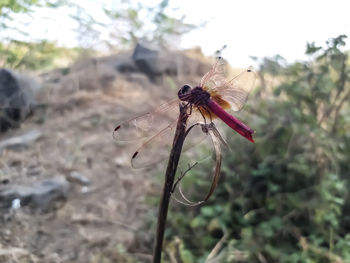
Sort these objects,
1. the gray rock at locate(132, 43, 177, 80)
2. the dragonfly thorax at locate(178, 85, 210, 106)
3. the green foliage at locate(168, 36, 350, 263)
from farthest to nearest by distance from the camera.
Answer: the gray rock at locate(132, 43, 177, 80) < the green foliage at locate(168, 36, 350, 263) < the dragonfly thorax at locate(178, 85, 210, 106)

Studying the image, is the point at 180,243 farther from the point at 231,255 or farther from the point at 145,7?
the point at 145,7

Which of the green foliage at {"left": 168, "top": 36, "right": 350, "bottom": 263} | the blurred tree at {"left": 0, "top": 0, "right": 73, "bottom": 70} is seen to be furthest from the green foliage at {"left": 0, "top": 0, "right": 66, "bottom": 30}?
the green foliage at {"left": 168, "top": 36, "right": 350, "bottom": 263}

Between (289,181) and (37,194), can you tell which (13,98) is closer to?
(37,194)

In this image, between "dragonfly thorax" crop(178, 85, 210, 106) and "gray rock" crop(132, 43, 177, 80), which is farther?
"gray rock" crop(132, 43, 177, 80)

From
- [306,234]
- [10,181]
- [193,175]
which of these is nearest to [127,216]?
[193,175]

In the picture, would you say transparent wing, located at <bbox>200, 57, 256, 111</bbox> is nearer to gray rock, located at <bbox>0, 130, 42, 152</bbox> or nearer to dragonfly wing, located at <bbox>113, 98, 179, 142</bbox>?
dragonfly wing, located at <bbox>113, 98, 179, 142</bbox>

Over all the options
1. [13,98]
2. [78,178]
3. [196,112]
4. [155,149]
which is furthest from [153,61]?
[196,112]
